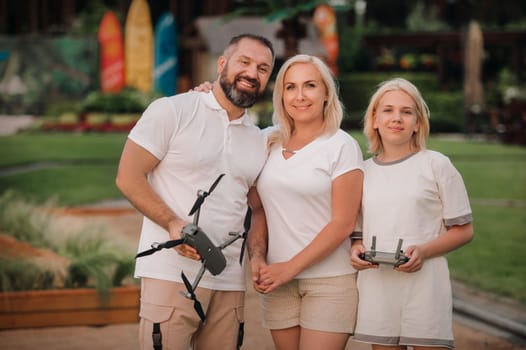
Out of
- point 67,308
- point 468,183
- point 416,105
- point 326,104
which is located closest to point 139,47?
point 468,183

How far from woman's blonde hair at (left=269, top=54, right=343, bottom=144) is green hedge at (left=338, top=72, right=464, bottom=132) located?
2154 centimetres

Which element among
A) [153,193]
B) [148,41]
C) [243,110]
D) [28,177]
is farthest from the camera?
[148,41]

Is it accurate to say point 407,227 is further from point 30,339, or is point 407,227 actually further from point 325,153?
point 30,339

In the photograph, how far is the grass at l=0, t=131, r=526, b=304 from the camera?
793 cm

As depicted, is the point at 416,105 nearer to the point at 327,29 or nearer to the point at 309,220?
the point at 309,220

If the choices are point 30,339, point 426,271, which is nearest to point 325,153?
point 426,271

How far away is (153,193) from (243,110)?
56cm

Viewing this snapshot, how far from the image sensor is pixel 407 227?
344cm

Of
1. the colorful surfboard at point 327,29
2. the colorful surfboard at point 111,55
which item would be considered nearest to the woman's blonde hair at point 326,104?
the colorful surfboard at point 111,55

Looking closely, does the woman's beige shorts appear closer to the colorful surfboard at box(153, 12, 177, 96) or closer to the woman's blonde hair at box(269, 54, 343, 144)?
the woman's blonde hair at box(269, 54, 343, 144)

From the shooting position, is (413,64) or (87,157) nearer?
(87,157)

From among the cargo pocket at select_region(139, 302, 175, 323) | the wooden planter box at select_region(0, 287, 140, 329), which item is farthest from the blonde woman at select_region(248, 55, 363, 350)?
the wooden planter box at select_region(0, 287, 140, 329)

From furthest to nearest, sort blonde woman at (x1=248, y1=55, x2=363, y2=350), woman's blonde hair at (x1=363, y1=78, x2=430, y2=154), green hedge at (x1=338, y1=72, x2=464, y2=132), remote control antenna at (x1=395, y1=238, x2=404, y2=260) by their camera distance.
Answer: green hedge at (x1=338, y1=72, x2=464, y2=132), woman's blonde hair at (x1=363, y1=78, x2=430, y2=154), blonde woman at (x1=248, y1=55, x2=363, y2=350), remote control antenna at (x1=395, y1=238, x2=404, y2=260)

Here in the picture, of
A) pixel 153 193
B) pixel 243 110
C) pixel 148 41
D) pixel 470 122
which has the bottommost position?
pixel 470 122
